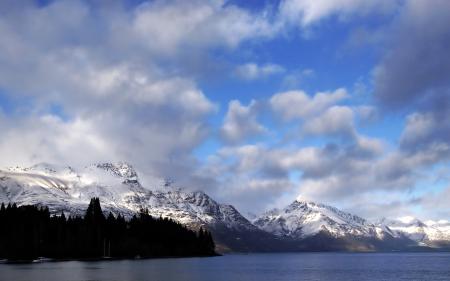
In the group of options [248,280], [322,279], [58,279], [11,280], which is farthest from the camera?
[322,279]

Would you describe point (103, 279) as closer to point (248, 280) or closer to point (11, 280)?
point (11, 280)

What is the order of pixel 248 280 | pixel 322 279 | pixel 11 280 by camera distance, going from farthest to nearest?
pixel 322 279
pixel 248 280
pixel 11 280

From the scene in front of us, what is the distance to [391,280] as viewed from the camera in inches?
6220

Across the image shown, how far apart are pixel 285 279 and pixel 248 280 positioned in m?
13.5

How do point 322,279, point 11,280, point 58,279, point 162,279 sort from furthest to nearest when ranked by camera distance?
1. point 322,279
2. point 162,279
3. point 58,279
4. point 11,280

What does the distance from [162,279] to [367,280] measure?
59505 mm

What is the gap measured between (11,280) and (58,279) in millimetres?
Answer: 12078

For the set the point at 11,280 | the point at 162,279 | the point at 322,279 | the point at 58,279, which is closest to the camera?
the point at 11,280

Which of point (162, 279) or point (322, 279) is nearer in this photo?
point (162, 279)

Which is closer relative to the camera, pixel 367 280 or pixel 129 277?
pixel 129 277

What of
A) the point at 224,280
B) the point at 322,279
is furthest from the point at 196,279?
the point at 322,279

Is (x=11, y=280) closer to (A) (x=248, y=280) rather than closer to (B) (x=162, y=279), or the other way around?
(B) (x=162, y=279)

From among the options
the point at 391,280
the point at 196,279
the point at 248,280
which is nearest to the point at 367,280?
the point at 391,280

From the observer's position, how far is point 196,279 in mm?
144875
